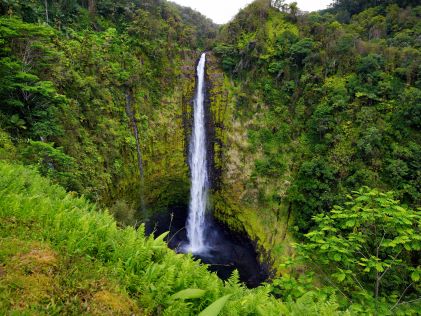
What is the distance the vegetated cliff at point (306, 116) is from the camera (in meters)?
20.3

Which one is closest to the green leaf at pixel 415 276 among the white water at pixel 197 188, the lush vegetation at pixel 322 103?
the lush vegetation at pixel 322 103

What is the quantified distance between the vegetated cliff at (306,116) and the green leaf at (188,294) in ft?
50.8

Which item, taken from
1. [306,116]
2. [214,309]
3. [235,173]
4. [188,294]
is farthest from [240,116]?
[214,309]

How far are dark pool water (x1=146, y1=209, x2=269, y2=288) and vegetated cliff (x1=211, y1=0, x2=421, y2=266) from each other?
1.27 meters

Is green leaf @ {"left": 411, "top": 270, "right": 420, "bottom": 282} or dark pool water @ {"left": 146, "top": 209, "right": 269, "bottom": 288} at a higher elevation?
green leaf @ {"left": 411, "top": 270, "right": 420, "bottom": 282}

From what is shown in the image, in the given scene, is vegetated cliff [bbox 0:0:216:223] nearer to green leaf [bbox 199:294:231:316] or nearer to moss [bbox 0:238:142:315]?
moss [bbox 0:238:142:315]

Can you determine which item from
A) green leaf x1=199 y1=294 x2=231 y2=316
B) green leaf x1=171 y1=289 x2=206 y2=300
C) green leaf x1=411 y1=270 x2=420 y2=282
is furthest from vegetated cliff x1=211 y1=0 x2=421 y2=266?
green leaf x1=199 y1=294 x2=231 y2=316

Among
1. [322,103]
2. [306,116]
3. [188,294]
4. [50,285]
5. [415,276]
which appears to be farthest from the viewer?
[306,116]

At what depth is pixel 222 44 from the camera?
30031 millimetres

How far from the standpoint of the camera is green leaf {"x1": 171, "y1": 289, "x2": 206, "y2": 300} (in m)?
2.95

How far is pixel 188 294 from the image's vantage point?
2.96 meters

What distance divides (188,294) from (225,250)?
21255 millimetres

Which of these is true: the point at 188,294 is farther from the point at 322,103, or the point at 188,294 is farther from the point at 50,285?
the point at 322,103

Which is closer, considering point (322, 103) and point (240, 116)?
point (322, 103)
